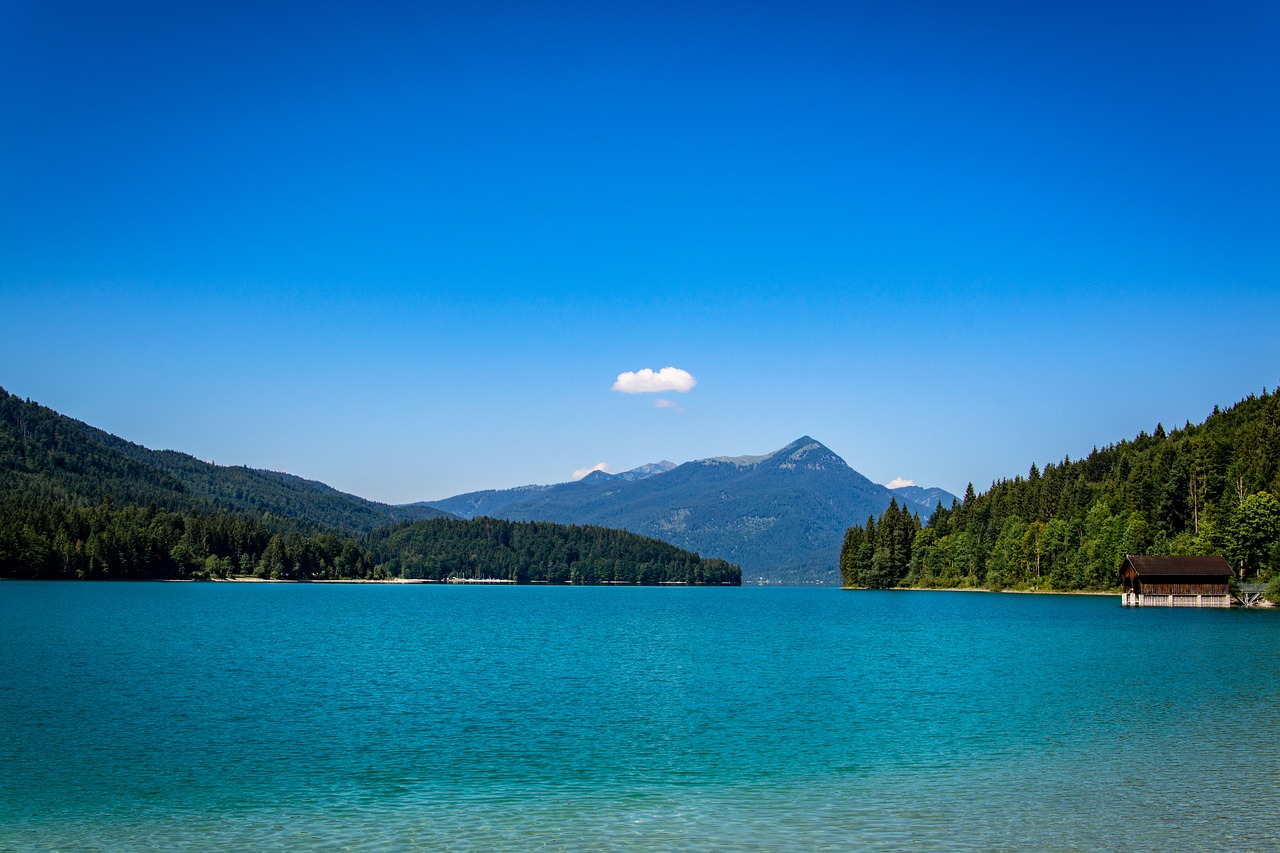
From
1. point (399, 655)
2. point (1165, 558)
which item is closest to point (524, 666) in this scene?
point (399, 655)

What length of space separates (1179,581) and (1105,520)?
2298 centimetres

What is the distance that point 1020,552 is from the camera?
453ft

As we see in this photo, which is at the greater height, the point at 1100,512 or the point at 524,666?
the point at 1100,512

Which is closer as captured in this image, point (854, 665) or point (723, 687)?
point (723, 687)

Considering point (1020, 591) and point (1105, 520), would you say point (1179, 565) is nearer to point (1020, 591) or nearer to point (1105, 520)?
point (1105, 520)

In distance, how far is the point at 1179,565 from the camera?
9831 centimetres

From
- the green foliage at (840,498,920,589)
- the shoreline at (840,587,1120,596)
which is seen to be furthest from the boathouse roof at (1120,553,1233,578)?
the green foliage at (840,498,920,589)

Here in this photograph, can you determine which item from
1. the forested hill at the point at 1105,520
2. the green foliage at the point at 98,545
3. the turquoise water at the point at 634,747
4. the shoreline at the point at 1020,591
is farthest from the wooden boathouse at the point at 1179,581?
the green foliage at the point at 98,545

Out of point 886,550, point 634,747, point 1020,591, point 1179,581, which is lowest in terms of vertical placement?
point 634,747

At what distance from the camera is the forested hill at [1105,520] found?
101750mm

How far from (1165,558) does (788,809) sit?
309ft

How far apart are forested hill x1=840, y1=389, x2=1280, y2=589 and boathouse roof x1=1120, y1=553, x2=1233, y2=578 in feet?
10.9

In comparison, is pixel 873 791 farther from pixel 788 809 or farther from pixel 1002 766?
pixel 1002 766

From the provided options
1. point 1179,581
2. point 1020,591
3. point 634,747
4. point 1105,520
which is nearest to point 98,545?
point 1020,591
